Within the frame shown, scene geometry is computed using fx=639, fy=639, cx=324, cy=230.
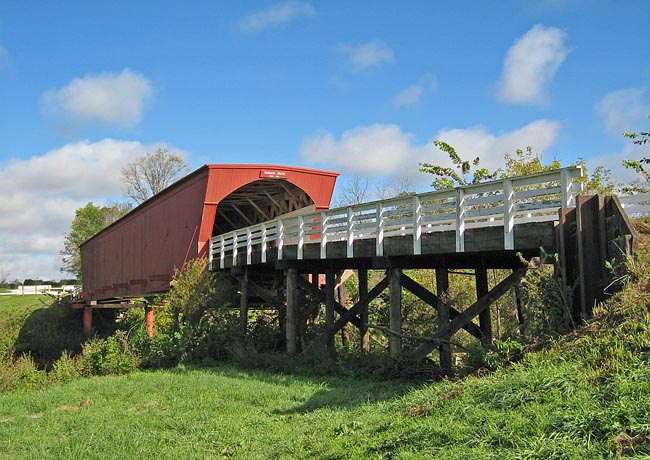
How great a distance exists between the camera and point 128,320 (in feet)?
79.9

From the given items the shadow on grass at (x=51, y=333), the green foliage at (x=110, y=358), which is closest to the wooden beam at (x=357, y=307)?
the green foliage at (x=110, y=358)

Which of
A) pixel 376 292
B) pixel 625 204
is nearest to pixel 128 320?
pixel 376 292

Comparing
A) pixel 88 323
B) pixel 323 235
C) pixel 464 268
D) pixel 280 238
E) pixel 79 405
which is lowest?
pixel 79 405

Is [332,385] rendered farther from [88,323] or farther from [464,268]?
[88,323]

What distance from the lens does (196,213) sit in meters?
21.8

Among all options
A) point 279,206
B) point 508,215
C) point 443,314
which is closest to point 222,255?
point 279,206

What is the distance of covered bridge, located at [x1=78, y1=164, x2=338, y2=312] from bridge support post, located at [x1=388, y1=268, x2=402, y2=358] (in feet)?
30.4

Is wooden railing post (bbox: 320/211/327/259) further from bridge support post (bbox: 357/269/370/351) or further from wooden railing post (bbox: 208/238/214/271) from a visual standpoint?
wooden railing post (bbox: 208/238/214/271)

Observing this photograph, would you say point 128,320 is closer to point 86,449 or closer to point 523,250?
point 86,449

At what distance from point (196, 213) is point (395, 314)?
1078cm

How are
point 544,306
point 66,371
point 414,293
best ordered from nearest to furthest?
1. point 544,306
2. point 414,293
3. point 66,371

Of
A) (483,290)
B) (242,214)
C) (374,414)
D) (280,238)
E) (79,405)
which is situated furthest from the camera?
(242,214)

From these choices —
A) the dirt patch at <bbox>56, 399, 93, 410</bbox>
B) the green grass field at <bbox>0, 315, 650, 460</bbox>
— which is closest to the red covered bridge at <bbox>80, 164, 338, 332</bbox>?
the green grass field at <bbox>0, 315, 650, 460</bbox>

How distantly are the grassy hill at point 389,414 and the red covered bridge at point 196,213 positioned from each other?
9.08m
